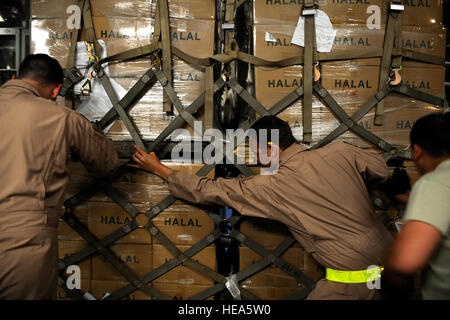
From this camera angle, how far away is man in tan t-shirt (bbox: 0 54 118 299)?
191cm

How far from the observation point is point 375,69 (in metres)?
2.60

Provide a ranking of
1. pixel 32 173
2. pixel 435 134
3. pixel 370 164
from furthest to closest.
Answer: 1. pixel 370 164
2. pixel 32 173
3. pixel 435 134

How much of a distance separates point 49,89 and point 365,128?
2.67m

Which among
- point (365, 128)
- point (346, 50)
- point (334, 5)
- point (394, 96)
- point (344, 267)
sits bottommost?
point (344, 267)

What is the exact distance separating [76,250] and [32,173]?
1084mm

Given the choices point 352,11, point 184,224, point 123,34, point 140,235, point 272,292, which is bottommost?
point 272,292

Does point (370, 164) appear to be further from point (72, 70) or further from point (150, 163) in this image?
point (72, 70)

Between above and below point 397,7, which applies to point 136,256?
below

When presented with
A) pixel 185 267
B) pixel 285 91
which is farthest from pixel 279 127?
pixel 185 267

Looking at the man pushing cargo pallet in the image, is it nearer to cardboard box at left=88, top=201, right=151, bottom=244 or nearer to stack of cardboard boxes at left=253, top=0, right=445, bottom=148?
stack of cardboard boxes at left=253, top=0, right=445, bottom=148

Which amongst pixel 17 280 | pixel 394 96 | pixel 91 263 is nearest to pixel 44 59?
pixel 17 280

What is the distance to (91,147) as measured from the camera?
2268 mm

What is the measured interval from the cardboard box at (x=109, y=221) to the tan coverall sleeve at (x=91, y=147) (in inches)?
17.4
